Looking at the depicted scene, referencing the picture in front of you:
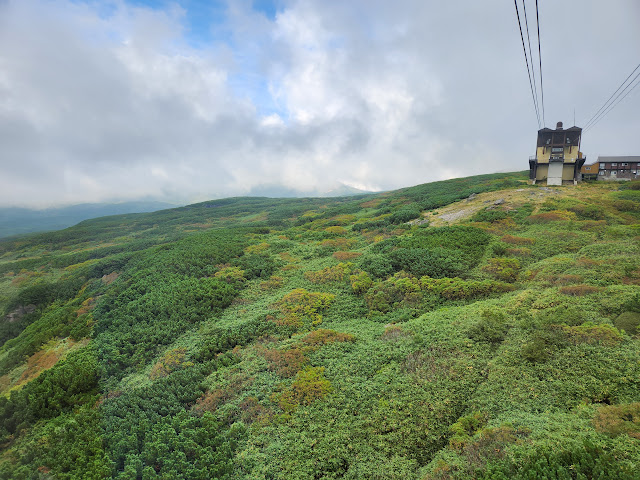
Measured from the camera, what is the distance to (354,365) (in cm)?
1141

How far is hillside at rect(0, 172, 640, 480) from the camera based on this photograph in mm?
7504

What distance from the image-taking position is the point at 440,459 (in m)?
7.02

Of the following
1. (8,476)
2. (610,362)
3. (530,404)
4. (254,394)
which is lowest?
(8,476)

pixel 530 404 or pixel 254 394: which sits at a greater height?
pixel 530 404

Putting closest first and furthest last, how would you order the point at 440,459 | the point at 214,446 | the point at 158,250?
the point at 440,459 < the point at 214,446 < the point at 158,250

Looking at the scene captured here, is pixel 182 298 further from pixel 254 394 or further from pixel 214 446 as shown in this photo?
pixel 214 446

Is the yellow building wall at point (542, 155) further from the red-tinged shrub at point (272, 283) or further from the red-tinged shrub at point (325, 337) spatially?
the red-tinged shrub at point (325, 337)

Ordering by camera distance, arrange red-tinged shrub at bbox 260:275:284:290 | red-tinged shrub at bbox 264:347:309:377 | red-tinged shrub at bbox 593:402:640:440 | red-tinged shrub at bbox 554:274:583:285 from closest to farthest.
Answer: red-tinged shrub at bbox 593:402:640:440 → red-tinged shrub at bbox 264:347:309:377 → red-tinged shrub at bbox 554:274:583:285 → red-tinged shrub at bbox 260:275:284:290

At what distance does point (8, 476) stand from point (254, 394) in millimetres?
7381

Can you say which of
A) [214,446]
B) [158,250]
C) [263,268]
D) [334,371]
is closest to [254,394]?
[214,446]

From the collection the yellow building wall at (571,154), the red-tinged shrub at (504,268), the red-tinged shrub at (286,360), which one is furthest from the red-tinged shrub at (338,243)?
the yellow building wall at (571,154)

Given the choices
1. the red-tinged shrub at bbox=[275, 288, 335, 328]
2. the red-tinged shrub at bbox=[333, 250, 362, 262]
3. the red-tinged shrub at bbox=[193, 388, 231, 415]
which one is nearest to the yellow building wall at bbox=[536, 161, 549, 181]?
the red-tinged shrub at bbox=[333, 250, 362, 262]

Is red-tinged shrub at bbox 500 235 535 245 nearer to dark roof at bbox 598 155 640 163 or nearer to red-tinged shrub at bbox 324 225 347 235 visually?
red-tinged shrub at bbox 324 225 347 235

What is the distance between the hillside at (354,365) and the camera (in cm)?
750
